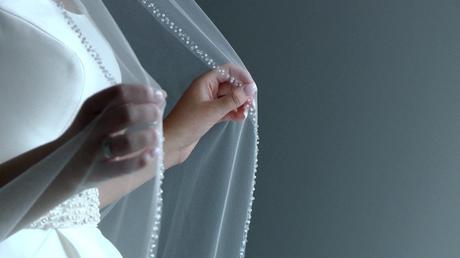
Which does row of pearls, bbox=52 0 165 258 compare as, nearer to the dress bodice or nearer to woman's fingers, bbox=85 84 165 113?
the dress bodice

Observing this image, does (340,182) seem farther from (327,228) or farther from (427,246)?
(427,246)

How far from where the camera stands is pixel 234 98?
899mm

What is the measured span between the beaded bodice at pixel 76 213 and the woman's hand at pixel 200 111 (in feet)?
0.46

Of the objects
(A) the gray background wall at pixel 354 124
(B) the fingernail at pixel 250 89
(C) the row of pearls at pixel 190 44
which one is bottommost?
(A) the gray background wall at pixel 354 124

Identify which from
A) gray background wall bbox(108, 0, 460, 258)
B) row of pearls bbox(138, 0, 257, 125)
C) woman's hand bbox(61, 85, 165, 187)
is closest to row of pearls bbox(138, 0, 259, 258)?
row of pearls bbox(138, 0, 257, 125)

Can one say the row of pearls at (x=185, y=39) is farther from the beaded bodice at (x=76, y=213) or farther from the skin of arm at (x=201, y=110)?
the beaded bodice at (x=76, y=213)

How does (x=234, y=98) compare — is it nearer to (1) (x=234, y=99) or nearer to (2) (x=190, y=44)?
(1) (x=234, y=99)

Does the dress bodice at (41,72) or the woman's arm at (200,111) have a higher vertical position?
the dress bodice at (41,72)

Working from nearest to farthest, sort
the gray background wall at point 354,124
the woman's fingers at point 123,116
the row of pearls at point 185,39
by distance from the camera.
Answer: the woman's fingers at point 123,116 < the row of pearls at point 185,39 < the gray background wall at point 354,124

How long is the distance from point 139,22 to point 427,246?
0.79m

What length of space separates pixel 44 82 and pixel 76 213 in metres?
0.15

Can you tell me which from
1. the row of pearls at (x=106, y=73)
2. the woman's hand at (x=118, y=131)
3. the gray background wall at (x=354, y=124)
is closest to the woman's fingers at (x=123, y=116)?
the woman's hand at (x=118, y=131)

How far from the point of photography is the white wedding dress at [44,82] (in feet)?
2.23

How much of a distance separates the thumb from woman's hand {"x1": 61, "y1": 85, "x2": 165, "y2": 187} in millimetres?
373
